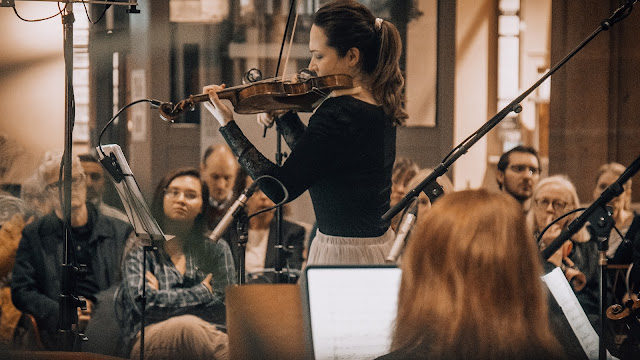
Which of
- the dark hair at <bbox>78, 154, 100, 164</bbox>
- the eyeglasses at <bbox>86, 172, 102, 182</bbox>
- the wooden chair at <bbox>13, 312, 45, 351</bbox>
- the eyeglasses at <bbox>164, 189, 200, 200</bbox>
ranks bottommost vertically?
the wooden chair at <bbox>13, 312, 45, 351</bbox>

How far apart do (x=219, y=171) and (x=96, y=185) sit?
544 millimetres

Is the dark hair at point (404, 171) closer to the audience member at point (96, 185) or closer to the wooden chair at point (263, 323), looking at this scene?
the audience member at point (96, 185)

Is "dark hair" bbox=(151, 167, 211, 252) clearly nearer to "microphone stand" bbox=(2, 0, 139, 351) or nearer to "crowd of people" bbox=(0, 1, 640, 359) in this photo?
"crowd of people" bbox=(0, 1, 640, 359)

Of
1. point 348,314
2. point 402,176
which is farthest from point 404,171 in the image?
point 348,314

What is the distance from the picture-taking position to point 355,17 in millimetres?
2141

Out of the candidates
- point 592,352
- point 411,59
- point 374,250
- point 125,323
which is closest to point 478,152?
point 411,59

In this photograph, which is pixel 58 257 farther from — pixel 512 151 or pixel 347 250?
pixel 512 151

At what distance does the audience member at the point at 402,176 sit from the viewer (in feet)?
12.5

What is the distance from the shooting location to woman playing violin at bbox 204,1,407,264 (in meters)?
2.07

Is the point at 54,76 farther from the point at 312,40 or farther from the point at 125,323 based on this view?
the point at 312,40

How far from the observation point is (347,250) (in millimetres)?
2121

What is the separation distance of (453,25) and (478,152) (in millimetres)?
643

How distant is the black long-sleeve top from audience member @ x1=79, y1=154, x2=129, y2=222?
62.1 inches

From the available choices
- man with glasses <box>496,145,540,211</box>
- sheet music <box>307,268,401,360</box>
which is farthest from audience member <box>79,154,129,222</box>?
sheet music <box>307,268,401,360</box>
